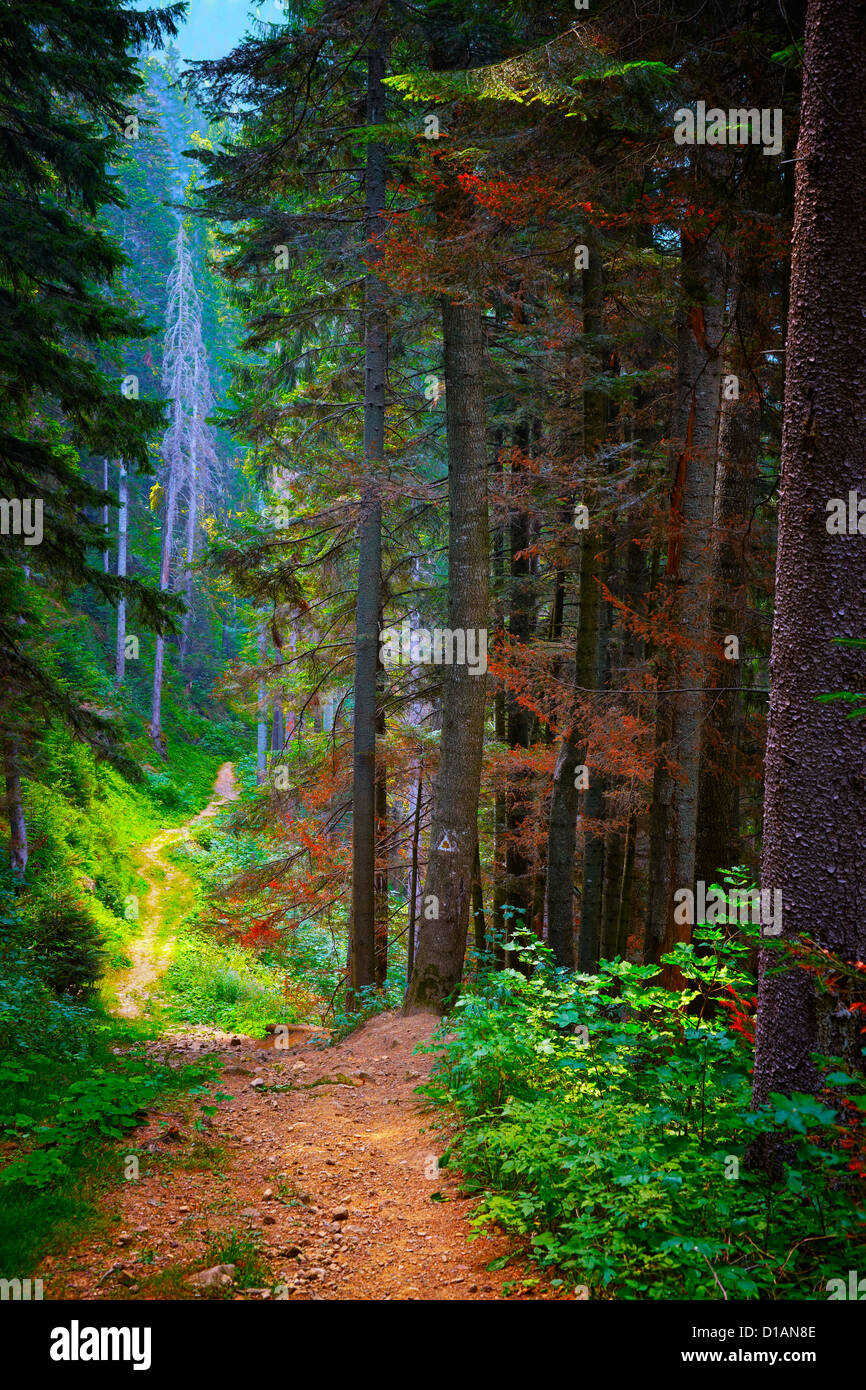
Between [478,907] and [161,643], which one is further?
[161,643]

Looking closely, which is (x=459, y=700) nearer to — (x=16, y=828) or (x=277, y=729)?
(x=16, y=828)

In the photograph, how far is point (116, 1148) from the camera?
207 inches

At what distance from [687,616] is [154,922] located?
53.2ft

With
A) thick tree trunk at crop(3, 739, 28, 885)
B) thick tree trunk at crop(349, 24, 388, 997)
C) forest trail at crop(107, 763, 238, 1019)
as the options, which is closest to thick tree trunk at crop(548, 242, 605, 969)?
thick tree trunk at crop(349, 24, 388, 997)

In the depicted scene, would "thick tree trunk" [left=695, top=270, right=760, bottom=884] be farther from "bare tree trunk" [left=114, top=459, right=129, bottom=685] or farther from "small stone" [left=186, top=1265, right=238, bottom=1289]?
A: "bare tree trunk" [left=114, top=459, right=129, bottom=685]

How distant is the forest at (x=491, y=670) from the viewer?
377cm

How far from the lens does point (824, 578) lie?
3822mm

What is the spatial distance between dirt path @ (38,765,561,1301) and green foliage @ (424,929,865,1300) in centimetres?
31

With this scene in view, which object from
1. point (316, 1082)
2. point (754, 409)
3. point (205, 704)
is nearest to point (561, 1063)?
point (316, 1082)

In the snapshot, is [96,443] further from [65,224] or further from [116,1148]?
[116,1148]

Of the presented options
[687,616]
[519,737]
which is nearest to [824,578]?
[687,616]

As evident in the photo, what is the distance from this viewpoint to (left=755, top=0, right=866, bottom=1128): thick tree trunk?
3748 millimetres

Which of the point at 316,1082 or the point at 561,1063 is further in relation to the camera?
the point at 316,1082
